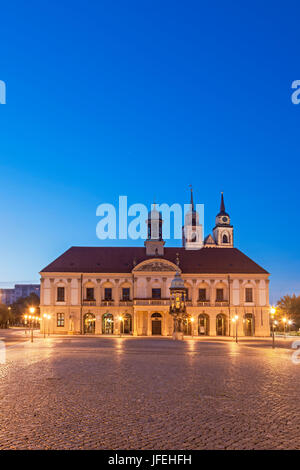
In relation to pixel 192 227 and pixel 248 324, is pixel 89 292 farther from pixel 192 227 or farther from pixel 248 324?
pixel 192 227

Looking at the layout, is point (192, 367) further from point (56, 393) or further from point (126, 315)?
point (126, 315)

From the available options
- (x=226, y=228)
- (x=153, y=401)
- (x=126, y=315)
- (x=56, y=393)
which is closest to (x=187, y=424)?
(x=153, y=401)

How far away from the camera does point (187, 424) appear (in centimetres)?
1108

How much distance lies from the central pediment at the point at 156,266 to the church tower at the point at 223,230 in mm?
63671

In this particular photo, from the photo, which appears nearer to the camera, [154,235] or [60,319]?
[60,319]

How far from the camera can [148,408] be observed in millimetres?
13016

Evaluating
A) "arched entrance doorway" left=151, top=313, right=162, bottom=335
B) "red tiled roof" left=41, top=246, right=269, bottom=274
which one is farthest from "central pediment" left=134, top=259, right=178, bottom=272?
"arched entrance doorway" left=151, top=313, right=162, bottom=335

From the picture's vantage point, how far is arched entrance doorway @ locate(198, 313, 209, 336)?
7612 centimetres

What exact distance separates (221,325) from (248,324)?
4.19 metres

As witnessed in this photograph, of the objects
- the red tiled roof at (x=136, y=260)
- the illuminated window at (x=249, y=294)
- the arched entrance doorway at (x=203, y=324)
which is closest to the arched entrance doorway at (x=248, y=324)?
the illuminated window at (x=249, y=294)

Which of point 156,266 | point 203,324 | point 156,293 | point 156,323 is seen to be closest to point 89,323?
point 156,323

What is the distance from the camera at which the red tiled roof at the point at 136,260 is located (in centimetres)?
7762

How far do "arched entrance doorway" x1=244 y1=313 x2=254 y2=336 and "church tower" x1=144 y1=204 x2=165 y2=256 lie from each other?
17099 mm

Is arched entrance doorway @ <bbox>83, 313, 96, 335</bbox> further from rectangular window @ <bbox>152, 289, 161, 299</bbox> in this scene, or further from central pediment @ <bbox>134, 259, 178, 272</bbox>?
central pediment @ <bbox>134, 259, 178, 272</bbox>
